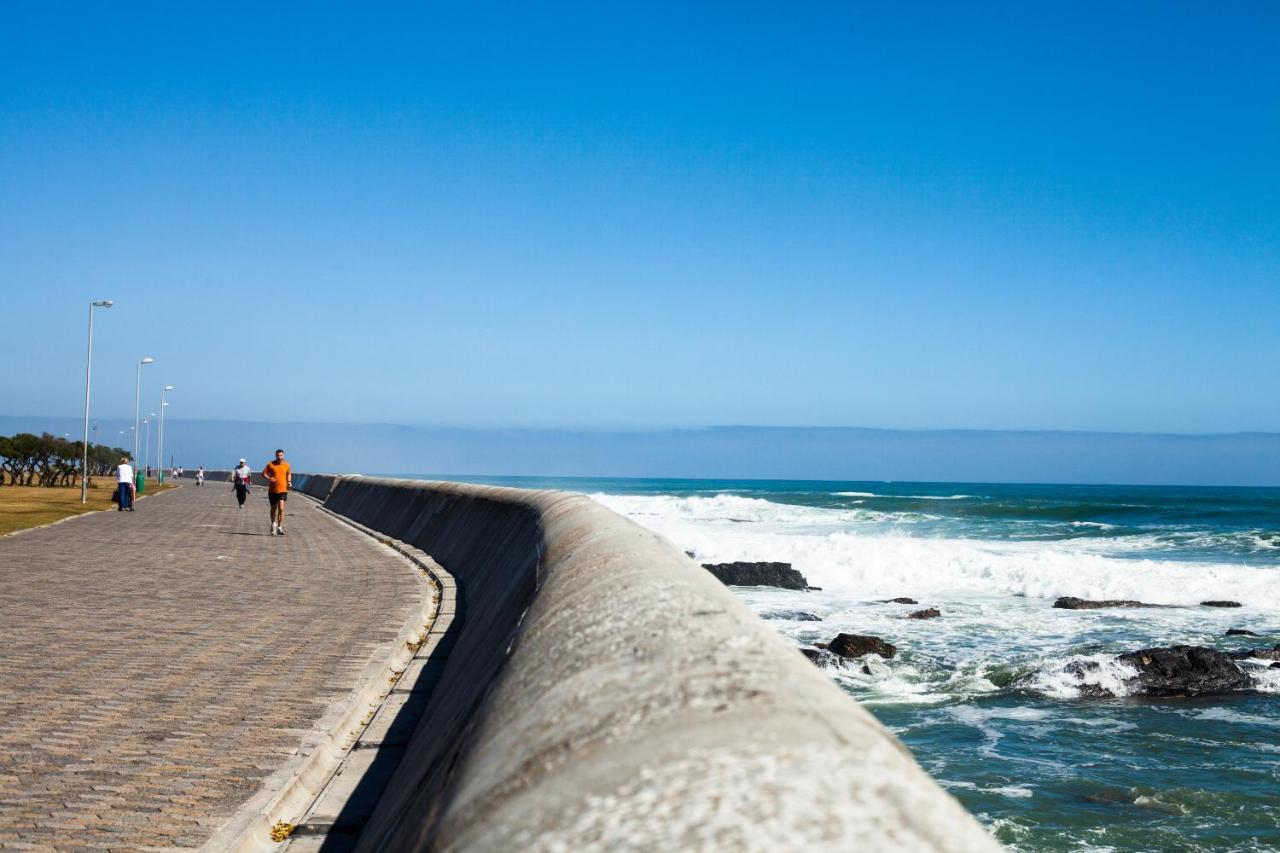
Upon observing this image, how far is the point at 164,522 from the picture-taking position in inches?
991

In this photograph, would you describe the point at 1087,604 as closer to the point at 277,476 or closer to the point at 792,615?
the point at 792,615

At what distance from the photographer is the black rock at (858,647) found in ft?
52.1

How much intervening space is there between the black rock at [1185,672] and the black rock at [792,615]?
21.6 feet

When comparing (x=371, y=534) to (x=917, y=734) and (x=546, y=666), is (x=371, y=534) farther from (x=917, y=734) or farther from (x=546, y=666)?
(x=546, y=666)

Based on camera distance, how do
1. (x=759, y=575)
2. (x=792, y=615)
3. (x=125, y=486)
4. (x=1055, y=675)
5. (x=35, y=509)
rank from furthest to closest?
(x=125, y=486) < (x=35, y=509) < (x=759, y=575) < (x=792, y=615) < (x=1055, y=675)

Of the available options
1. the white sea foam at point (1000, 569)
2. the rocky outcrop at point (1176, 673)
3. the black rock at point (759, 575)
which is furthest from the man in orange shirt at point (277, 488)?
the rocky outcrop at point (1176, 673)

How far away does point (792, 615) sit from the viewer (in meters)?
20.9

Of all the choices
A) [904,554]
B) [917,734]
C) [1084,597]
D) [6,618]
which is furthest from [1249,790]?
[904,554]

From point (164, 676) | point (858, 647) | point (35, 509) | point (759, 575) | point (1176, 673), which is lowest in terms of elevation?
point (759, 575)

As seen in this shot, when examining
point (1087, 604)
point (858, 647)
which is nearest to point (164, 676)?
point (858, 647)

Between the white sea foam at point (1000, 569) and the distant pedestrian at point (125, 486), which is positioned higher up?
the distant pedestrian at point (125, 486)

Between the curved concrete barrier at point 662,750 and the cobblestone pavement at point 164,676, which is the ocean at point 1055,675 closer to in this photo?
the cobblestone pavement at point 164,676

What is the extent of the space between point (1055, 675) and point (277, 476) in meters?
14.1

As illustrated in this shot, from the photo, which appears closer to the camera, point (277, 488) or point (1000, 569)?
point (277, 488)
